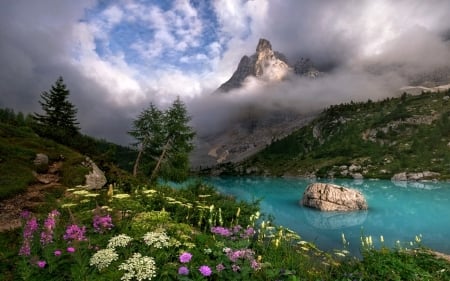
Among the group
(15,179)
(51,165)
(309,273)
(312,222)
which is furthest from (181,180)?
(309,273)

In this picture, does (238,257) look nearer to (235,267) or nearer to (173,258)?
(235,267)

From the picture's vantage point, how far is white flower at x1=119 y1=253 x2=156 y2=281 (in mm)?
5957

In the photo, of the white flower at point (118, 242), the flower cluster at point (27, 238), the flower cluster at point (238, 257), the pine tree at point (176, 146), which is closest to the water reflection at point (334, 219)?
the pine tree at point (176, 146)

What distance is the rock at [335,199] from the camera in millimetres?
53375

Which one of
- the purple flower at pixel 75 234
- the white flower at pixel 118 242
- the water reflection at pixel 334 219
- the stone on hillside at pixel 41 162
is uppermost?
the stone on hillside at pixel 41 162

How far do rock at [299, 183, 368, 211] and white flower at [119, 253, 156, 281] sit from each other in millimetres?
50884

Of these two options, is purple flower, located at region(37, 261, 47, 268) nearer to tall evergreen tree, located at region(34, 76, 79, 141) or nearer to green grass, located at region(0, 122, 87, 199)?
green grass, located at region(0, 122, 87, 199)

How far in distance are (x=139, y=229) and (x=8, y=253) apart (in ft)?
11.3

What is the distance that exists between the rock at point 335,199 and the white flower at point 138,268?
50884 mm

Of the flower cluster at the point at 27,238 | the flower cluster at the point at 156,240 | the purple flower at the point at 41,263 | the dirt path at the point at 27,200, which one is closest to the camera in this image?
the purple flower at the point at 41,263

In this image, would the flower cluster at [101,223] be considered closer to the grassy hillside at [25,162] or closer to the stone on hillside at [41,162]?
the grassy hillside at [25,162]

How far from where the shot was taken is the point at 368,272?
1088cm

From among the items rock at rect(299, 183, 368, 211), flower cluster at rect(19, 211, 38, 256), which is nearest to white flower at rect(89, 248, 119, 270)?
flower cluster at rect(19, 211, 38, 256)

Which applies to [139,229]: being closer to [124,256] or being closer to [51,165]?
[124,256]
